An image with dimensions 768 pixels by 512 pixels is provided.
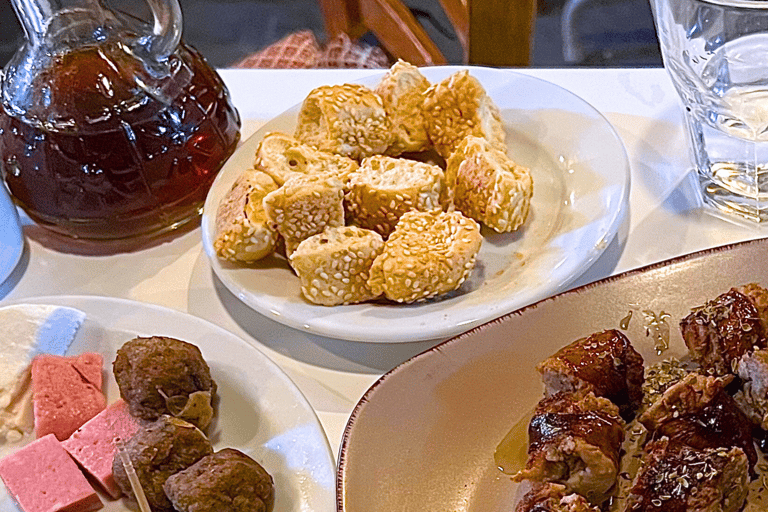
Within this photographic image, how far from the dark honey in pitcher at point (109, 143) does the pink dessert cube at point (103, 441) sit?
0.28m

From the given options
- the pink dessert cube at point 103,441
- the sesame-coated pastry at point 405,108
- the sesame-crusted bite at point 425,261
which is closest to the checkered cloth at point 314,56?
the sesame-coated pastry at point 405,108

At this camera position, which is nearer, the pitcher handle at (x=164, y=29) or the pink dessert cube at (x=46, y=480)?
the pink dessert cube at (x=46, y=480)

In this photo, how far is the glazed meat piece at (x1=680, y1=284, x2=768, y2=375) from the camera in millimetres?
761

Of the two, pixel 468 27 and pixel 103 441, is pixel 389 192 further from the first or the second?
pixel 468 27

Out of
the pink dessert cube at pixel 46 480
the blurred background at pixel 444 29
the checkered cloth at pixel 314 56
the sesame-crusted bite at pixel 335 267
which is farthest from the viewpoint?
the blurred background at pixel 444 29

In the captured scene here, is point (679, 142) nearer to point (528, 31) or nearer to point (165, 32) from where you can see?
point (528, 31)

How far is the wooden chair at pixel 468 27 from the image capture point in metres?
1.49

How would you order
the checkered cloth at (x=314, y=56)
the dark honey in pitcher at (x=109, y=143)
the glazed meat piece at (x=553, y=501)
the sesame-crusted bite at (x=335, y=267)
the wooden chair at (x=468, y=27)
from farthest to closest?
the checkered cloth at (x=314, y=56), the wooden chair at (x=468, y=27), the dark honey in pitcher at (x=109, y=143), the sesame-crusted bite at (x=335, y=267), the glazed meat piece at (x=553, y=501)

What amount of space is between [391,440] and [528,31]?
97cm

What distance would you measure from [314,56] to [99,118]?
701 millimetres

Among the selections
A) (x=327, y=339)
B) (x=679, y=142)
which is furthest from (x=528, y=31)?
(x=327, y=339)

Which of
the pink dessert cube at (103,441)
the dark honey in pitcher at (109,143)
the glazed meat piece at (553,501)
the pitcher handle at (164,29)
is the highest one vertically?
the pitcher handle at (164,29)

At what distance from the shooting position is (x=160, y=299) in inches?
40.1

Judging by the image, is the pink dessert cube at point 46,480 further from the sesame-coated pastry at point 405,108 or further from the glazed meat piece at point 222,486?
the sesame-coated pastry at point 405,108
